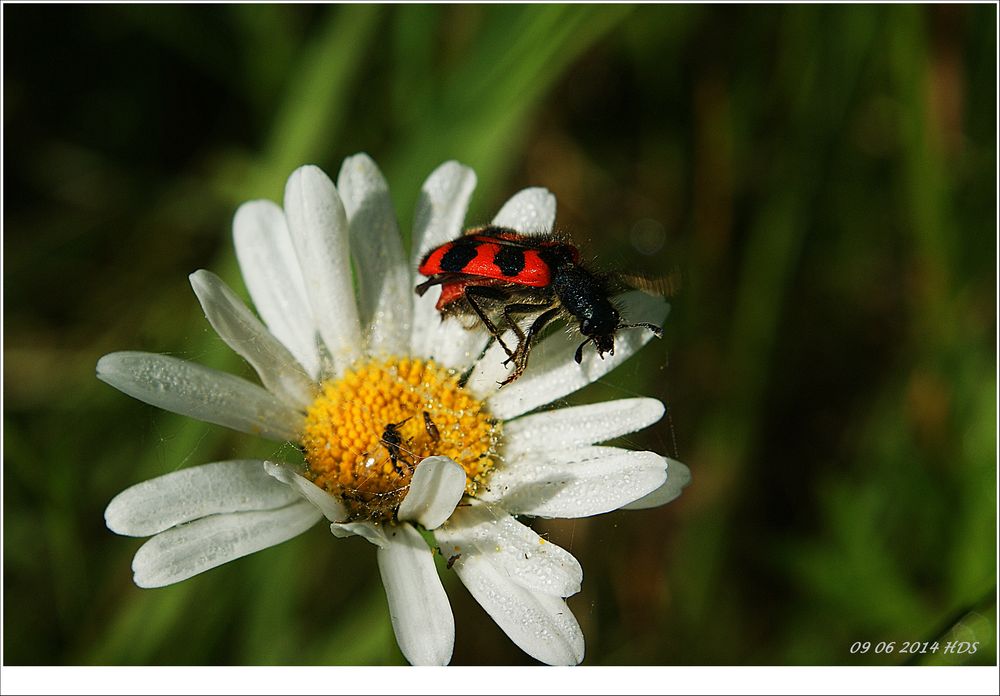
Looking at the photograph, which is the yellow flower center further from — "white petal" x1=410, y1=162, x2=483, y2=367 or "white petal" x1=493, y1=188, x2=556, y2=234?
"white petal" x1=493, y1=188, x2=556, y2=234

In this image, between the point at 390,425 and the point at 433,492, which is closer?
the point at 433,492

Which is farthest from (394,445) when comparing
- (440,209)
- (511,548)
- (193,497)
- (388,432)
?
(440,209)

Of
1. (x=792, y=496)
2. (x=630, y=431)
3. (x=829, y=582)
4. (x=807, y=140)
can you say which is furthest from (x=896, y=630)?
(x=807, y=140)

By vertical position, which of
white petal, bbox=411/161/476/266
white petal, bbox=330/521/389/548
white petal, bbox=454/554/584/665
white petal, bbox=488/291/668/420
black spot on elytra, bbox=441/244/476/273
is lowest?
white petal, bbox=454/554/584/665

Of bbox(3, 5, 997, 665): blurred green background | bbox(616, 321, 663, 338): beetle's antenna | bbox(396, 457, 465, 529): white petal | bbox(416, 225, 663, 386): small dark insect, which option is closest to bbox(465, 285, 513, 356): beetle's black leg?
bbox(416, 225, 663, 386): small dark insect

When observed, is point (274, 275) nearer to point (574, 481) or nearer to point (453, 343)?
point (453, 343)

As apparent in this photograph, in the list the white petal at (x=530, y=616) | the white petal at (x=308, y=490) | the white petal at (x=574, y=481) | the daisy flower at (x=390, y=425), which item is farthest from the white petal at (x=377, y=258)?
the white petal at (x=530, y=616)

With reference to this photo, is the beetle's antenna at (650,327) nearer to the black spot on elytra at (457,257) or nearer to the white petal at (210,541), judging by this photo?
the black spot on elytra at (457,257)
